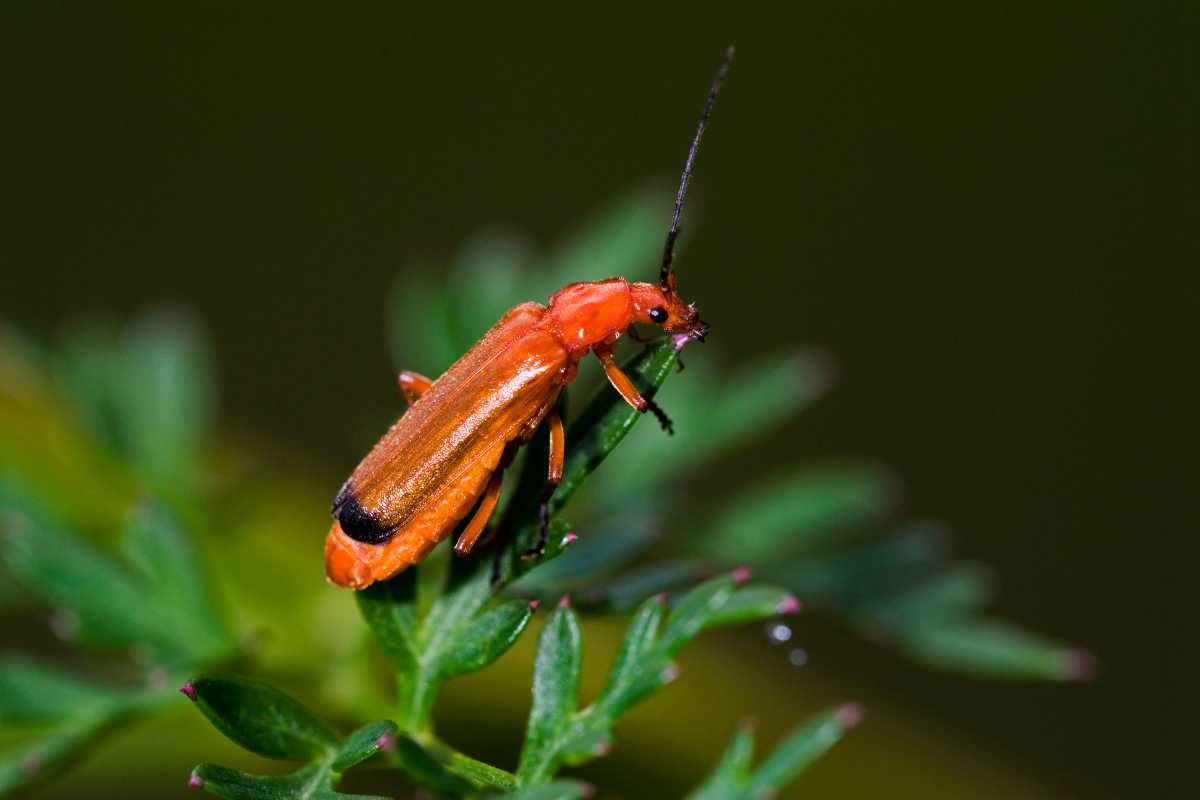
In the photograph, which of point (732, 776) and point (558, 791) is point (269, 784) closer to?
point (558, 791)

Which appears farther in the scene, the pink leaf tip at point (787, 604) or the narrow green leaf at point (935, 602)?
the narrow green leaf at point (935, 602)

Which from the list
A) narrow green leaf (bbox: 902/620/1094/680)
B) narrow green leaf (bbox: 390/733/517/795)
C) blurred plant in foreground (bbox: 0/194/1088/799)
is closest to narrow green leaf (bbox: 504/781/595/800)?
blurred plant in foreground (bbox: 0/194/1088/799)

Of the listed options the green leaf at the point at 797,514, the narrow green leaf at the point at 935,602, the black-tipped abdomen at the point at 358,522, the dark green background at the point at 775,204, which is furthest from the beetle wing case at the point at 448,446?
the dark green background at the point at 775,204

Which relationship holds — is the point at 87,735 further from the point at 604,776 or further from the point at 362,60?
the point at 362,60

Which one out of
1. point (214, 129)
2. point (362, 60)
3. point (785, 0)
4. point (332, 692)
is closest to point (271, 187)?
point (214, 129)

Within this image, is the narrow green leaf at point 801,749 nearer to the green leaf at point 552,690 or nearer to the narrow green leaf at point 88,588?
the green leaf at point 552,690

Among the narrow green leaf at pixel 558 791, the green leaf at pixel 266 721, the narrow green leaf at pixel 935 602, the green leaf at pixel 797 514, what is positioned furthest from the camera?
the green leaf at pixel 797 514

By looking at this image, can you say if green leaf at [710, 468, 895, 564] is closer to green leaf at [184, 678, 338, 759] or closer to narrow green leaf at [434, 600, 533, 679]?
narrow green leaf at [434, 600, 533, 679]
